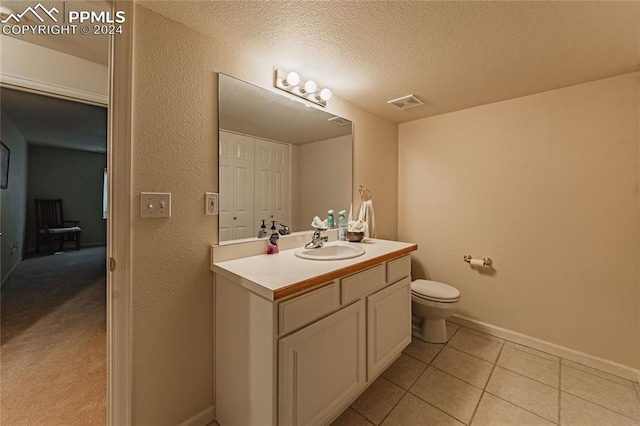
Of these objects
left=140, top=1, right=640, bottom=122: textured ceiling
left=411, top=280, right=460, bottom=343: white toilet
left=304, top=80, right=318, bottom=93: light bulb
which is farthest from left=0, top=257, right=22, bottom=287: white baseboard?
left=411, top=280, right=460, bottom=343: white toilet

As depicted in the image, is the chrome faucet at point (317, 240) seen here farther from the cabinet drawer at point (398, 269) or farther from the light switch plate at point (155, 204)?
the light switch plate at point (155, 204)

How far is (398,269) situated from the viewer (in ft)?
5.70

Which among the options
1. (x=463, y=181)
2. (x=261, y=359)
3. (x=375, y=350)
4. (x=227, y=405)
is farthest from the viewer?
(x=463, y=181)

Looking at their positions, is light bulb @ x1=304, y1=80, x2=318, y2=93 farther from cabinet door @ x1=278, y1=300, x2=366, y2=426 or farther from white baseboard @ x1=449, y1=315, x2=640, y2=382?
white baseboard @ x1=449, y1=315, x2=640, y2=382

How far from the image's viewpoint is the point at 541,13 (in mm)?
1159

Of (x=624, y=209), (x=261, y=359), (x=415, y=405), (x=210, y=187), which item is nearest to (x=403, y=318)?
(x=415, y=405)

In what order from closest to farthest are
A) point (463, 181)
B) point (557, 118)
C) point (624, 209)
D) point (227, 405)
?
point (227, 405), point (624, 209), point (557, 118), point (463, 181)

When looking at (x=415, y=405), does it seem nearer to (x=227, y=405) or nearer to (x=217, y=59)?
(x=227, y=405)

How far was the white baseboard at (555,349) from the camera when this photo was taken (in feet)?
5.58

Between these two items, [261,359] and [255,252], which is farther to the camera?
[255,252]

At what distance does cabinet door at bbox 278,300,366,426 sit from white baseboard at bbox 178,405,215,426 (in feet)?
1.96

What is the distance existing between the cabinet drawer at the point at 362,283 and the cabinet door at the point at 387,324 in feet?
0.19

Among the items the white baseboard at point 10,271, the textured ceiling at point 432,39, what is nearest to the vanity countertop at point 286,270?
the textured ceiling at point 432,39

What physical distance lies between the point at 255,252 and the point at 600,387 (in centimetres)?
239
